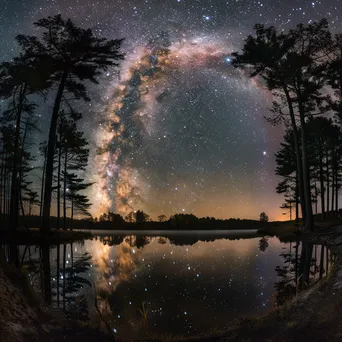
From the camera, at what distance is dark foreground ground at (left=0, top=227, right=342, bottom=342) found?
15.3 feet

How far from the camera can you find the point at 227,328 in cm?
573

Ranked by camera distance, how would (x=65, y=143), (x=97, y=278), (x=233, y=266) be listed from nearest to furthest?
(x=97, y=278) → (x=233, y=266) → (x=65, y=143)

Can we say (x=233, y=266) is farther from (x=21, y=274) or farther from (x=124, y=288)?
(x=21, y=274)

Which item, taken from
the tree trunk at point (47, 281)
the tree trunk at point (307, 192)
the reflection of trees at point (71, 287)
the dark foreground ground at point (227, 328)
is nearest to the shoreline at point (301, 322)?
the dark foreground ground at point (227, 328)

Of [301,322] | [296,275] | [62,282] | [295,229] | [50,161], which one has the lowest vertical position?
[295,229]

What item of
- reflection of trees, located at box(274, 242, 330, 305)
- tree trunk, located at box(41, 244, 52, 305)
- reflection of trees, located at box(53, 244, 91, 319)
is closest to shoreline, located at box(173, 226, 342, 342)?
reflection of trees, located at box(274, 242, 330, 305)

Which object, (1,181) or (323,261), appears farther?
(1,181)

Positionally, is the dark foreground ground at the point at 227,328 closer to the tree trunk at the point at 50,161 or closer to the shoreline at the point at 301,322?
the shoreline at the point at 301,322

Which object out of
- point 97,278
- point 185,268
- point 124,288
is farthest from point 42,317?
point 185,268

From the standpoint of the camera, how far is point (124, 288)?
8.69 meters

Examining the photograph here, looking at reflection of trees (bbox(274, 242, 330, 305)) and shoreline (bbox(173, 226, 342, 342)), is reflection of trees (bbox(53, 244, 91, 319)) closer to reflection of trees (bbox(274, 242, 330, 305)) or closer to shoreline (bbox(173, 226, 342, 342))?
shoreline (bbox(173, 226, 342, 342))

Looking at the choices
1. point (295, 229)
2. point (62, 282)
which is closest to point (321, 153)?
point (295, 229)

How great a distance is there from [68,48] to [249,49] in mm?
12957

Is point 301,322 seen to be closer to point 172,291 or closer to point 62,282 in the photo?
point 172,291
